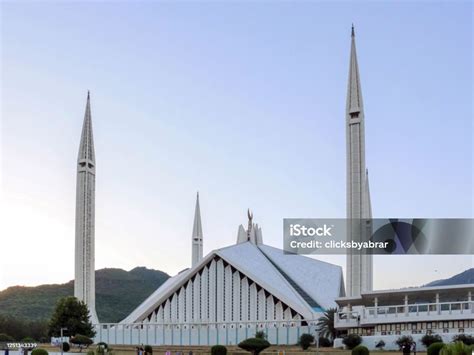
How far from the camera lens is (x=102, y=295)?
91.8 metres

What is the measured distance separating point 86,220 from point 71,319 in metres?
9.82

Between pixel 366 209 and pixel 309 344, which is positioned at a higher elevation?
pixel 366 209

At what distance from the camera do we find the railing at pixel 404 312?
28.0m

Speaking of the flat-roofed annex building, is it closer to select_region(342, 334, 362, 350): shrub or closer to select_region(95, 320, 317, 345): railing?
select_region(342, 334, 362, 350): shrub

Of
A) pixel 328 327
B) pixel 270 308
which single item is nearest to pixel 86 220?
pixel 270 308

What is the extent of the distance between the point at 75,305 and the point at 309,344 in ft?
45.3

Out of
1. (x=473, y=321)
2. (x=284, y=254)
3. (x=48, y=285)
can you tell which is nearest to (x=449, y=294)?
(x=473, y=321)

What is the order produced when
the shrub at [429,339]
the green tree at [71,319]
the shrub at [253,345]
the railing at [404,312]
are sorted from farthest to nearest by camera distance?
1. the green tree at [71,319]
2. the railing at [404,312]
3. the shrub at [429,339]
4. the shrub at [253,345]

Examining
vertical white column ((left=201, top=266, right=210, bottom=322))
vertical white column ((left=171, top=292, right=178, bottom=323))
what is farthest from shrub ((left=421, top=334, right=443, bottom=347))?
vertical white column ((left=171, top=292, right=178, bottom=323))

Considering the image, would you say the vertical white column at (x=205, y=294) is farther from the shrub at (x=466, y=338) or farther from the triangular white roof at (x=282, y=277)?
the shrub at (x=466, y=338)

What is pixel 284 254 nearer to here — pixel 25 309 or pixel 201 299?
pixel 201 299

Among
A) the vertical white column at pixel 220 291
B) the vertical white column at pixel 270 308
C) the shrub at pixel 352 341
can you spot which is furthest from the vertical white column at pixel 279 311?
the shrub at pixel 352 341

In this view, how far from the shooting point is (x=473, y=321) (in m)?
27.4

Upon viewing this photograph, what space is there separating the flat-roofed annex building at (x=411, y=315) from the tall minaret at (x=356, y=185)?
11.9 feet
